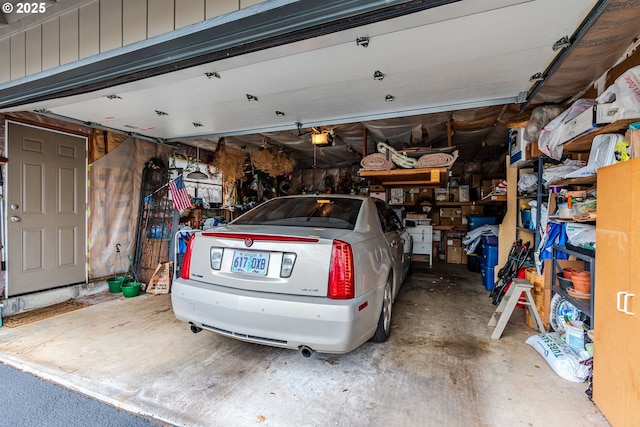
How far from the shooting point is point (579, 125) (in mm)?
2250

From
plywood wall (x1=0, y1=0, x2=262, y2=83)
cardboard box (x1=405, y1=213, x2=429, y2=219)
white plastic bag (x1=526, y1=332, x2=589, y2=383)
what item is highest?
plywood wall (x1=0, y1=0, x2=262, y2=83)

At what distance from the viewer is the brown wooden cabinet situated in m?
1.58

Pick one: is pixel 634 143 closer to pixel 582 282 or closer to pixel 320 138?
pixel 582 282

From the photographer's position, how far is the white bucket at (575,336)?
2.32 meters

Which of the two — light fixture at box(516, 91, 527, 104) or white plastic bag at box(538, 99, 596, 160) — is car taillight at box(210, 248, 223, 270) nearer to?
white plastic bag at box(538, 99, 596, 160)

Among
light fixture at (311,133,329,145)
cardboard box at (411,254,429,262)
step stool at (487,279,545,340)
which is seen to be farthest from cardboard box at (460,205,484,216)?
step stool at (487,279,545,340)

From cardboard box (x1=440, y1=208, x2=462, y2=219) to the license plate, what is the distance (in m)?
6.65

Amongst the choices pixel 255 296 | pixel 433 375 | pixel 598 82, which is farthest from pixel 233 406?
pixel 598 82

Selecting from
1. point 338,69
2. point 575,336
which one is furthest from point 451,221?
point 338,69

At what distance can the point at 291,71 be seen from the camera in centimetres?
256

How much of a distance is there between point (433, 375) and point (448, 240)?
5.85 meters

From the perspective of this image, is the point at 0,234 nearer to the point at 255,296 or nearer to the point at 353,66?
the point at 255,296

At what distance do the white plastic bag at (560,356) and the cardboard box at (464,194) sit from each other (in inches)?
204

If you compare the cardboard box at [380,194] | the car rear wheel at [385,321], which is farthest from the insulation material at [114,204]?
the cardboard box at [380,194]
